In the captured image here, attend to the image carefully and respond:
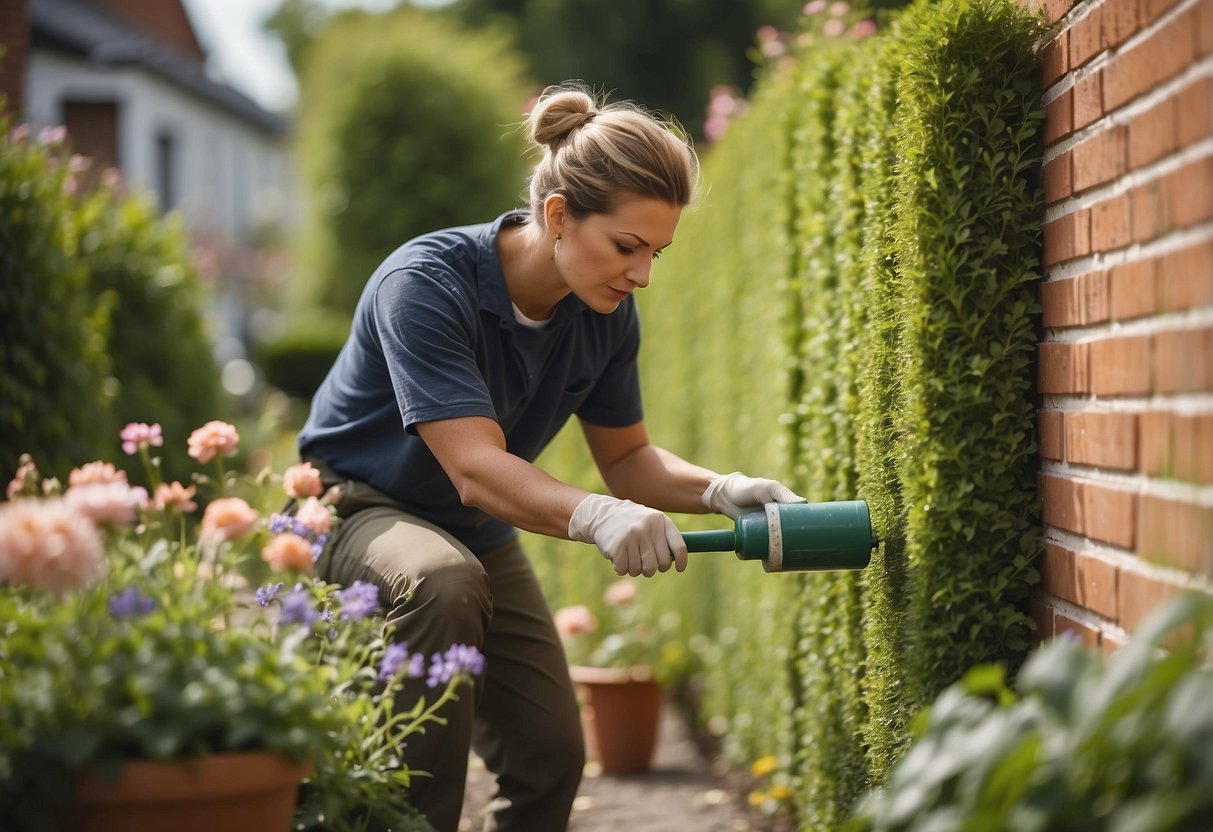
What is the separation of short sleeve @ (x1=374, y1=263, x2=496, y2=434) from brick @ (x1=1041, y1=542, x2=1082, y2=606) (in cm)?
107

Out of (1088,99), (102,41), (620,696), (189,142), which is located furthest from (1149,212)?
(189,142)

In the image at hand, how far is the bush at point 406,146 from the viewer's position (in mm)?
12750

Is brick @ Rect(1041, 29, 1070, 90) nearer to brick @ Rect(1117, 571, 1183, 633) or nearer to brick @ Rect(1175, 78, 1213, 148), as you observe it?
brick @ Rect(1175, 78, 1213, 148)

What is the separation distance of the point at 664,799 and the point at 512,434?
6.24 ft

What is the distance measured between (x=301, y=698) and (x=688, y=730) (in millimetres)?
3937

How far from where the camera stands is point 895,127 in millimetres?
2488

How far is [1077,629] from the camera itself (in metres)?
1.98

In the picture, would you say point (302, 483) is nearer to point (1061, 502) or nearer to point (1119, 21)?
point (1061, 502)

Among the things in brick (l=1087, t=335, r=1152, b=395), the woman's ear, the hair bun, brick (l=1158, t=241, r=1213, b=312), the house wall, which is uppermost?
the house wall

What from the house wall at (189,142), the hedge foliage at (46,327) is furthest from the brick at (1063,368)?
the house wall at (189,142)

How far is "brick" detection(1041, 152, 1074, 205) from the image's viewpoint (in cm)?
205

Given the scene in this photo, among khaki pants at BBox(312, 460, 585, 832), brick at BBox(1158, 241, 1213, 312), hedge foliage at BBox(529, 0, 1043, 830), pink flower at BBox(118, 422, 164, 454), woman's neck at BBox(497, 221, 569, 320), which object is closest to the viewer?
brick at BBox(1158, 241, 1213, 312)

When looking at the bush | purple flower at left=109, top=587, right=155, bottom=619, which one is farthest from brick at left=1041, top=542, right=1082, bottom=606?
the bush

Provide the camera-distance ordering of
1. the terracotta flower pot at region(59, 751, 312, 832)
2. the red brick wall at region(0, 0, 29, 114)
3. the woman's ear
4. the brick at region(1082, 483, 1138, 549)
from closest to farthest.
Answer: the terracotta flower pot at region(59, 751, 312, 832) → the brick at region(1082, 483, 1138, 549) → the woman's ear → the red brick wall at region(0, 0, 29, 114)
